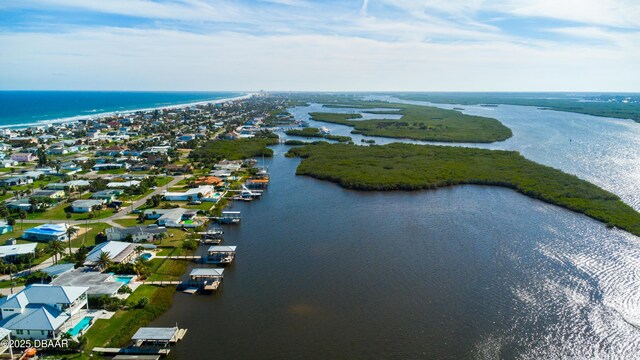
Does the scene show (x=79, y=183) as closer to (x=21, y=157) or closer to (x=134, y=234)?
(x=134, y=234)

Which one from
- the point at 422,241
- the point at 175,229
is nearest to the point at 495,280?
the point at 422,241

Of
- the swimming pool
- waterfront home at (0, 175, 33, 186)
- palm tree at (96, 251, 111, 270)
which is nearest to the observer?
the swimming pool

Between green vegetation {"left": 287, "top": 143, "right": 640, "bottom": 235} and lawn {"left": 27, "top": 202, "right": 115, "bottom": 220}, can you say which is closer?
lawn {"left": 27, "top": 202, "right": 115, "bottom": 220}

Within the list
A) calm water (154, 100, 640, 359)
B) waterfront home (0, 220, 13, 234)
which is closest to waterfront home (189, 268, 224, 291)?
calm water (154, 100, 640, 359)

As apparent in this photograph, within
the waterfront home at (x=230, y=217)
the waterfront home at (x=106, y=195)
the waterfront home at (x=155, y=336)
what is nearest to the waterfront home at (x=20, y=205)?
the waterfront home at (x=106, y=195)

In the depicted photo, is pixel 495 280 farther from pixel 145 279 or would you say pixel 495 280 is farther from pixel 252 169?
pixel 252 169

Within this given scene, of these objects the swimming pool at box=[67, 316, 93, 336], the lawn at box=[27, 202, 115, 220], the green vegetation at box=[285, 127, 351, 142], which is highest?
the green vegetation at box=[285, 127, 351, 142]

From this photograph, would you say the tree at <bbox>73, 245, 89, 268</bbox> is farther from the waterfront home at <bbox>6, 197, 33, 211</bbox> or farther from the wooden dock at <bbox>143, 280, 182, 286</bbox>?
the waterfront home at <bbox>6, 197, 33, 211</bbox>
